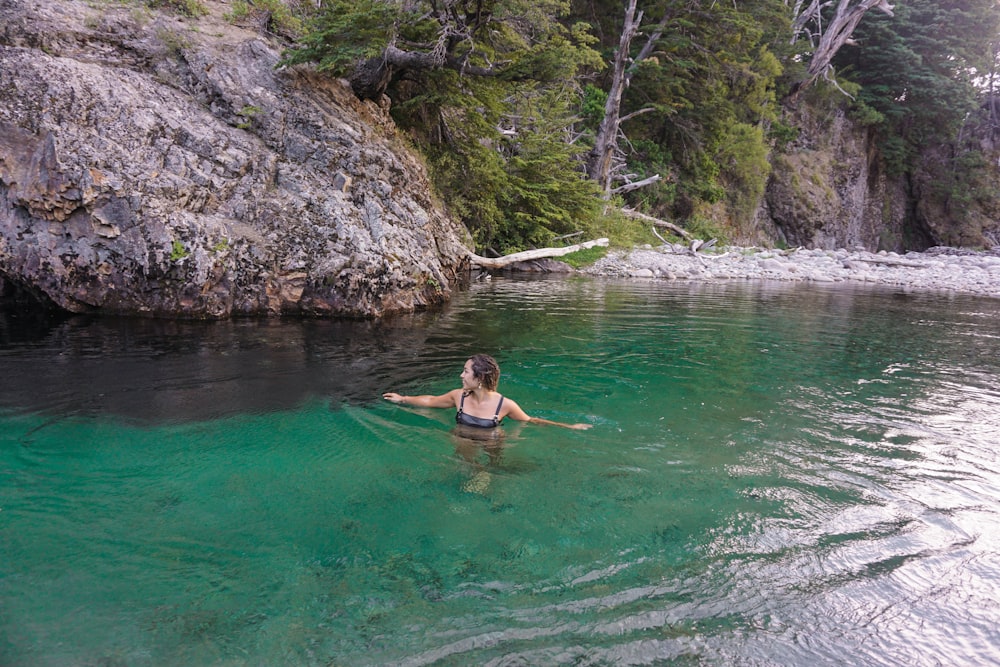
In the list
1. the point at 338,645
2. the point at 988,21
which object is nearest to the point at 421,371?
the point at 338,645

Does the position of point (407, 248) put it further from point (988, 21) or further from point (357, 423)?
point (988, 21)

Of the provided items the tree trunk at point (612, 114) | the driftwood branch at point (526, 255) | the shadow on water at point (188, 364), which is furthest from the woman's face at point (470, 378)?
the tree trunk at point (612, 114)

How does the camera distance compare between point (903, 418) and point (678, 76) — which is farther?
point (678, 76)

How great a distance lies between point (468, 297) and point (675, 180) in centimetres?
1836

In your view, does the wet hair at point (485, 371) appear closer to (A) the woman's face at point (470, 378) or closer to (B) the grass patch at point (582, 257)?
(A) the woman's face at point (470, 378)

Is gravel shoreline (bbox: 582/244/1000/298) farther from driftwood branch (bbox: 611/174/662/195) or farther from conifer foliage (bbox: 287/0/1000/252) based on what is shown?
driftwood branch (bbox: 611/174/662/195)

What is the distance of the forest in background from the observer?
11.5 m

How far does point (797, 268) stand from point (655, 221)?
20.4 feet

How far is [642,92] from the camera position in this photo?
2512 cm

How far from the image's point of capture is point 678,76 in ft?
81.1

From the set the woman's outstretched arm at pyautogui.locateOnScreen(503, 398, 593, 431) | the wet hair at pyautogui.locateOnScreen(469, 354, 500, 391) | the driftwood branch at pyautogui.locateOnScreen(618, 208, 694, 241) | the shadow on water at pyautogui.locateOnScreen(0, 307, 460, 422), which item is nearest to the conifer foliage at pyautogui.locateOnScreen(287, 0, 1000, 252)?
the driftwood branch at pyautogui.locateOnScreen(618, 208, 694, 241)

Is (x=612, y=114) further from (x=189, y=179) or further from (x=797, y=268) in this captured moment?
(x=189, y=179)

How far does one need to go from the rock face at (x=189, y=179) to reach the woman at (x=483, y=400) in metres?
5.32

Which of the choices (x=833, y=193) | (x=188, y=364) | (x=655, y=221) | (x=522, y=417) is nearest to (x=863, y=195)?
(x=833, y=193)
